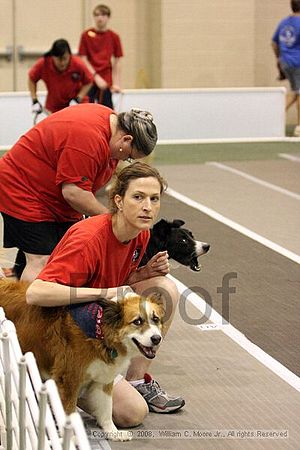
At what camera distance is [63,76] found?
1145 cm

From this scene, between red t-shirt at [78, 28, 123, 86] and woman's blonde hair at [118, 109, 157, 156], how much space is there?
30.1ft

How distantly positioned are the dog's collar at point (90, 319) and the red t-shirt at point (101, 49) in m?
10.2

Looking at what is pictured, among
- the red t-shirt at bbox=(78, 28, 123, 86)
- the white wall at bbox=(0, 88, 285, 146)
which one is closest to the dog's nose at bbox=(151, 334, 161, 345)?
the white wall at bbox=(0, 88, 285, 146)

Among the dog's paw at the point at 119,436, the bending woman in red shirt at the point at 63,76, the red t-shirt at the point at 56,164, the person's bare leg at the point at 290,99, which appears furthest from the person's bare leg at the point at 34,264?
the person's bare leg at the point at 290,99

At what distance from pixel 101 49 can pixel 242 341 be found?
8906 mm

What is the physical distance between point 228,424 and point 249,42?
1230 centimetres

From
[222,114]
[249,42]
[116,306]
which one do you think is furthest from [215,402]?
[249,42]

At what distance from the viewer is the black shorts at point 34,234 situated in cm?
550

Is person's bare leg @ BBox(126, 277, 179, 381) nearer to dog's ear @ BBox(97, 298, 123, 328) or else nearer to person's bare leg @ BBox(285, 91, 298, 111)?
dog's ear @ BBox(97, 298, 123, 328)

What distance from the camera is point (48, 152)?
211 inches

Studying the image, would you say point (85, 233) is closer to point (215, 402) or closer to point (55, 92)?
point (215, 402)

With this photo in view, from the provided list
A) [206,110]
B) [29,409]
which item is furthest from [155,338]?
[206,110]

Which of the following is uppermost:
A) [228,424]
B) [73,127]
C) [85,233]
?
[73,127]

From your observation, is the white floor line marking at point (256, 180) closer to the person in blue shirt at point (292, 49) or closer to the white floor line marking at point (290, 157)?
the white floor line marking at point (290, 157)
